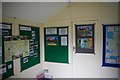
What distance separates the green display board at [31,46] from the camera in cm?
279

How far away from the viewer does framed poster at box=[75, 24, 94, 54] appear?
10.1 feet

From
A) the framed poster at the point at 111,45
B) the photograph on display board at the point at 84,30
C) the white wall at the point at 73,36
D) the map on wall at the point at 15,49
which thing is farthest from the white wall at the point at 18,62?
the framed poster at the point at 111,45

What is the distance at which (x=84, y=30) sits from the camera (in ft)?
10.2

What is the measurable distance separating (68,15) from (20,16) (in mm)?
1238

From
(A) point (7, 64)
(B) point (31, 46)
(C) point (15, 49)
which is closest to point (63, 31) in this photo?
(B) point (31, 46)

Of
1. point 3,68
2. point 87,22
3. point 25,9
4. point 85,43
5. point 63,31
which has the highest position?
point 25,9

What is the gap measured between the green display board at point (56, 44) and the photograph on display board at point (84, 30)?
34 centimetres

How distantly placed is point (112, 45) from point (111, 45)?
22mm

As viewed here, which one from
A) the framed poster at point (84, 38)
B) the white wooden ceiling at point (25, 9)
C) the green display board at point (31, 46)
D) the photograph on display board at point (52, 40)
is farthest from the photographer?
the photograph on display board at point (52, 40)

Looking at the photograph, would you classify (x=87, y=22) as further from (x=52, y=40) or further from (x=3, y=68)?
(x=3, y=68)

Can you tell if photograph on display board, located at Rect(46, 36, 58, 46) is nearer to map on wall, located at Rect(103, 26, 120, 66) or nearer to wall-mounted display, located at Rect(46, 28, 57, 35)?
wall-mounted display, located at Rect(46, 28, 57, 35)

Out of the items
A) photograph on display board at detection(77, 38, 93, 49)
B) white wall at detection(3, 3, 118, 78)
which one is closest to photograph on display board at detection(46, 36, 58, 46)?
white wall at detection(3, 3, 118, 78)

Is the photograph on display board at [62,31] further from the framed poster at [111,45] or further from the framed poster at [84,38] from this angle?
the framed poster at [111,45]

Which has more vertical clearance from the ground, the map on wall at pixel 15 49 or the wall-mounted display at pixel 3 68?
the map on wall at pixel 15 49
